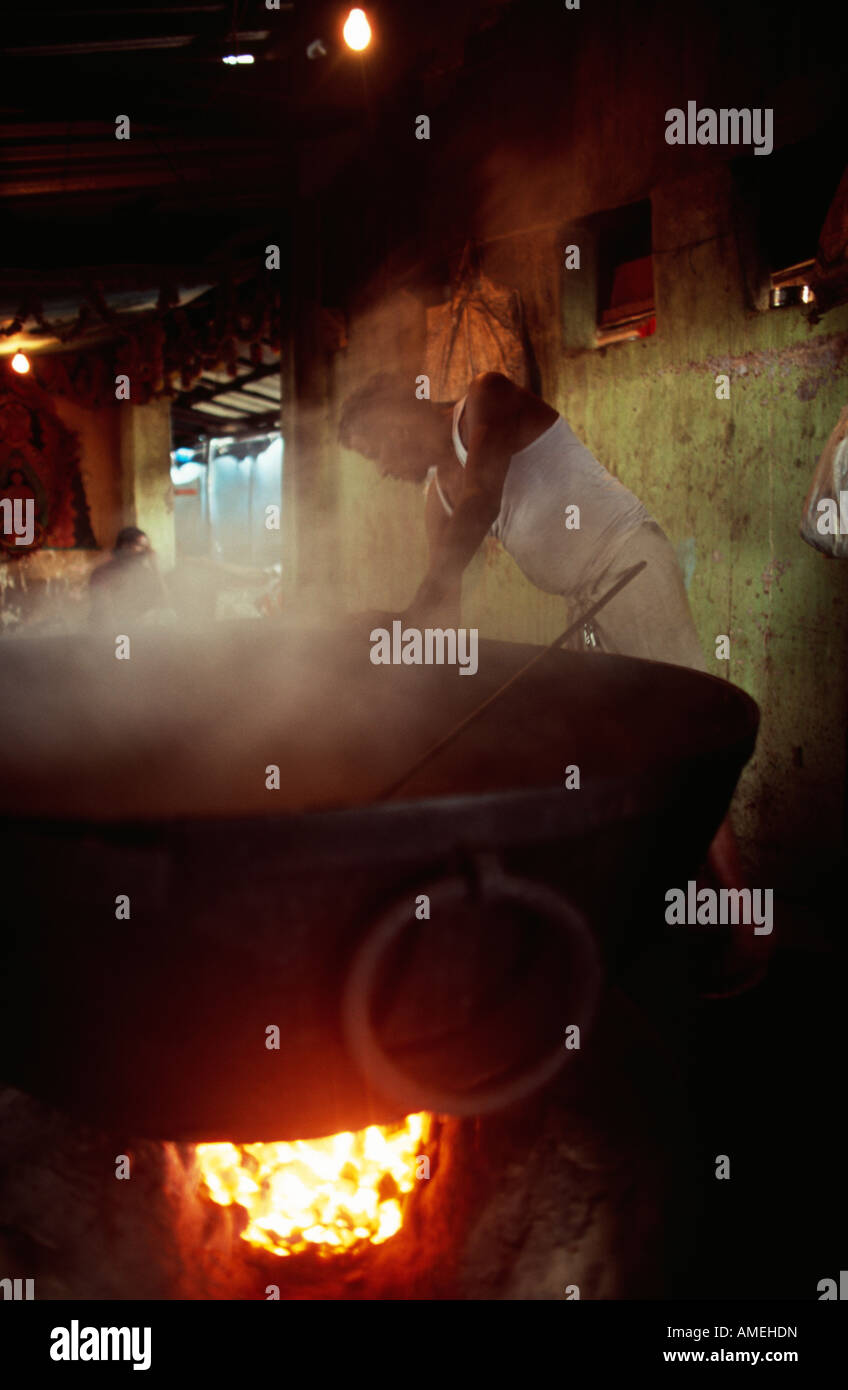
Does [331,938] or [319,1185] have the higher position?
[331,938]

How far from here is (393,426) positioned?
2.91 metres

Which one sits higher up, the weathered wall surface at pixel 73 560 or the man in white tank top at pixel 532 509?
the weathered wall surface at pixel 73 560

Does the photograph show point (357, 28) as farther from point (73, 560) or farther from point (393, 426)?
point (73, 560)

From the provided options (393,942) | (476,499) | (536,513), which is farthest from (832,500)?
(393,942)

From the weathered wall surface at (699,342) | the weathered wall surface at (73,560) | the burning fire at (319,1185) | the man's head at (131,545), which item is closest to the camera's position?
the burning fire at (319,1185)

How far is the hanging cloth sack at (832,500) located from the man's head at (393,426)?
46.6 inches

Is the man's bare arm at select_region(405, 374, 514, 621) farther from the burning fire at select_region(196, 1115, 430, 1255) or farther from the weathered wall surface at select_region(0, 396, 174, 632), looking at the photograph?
the weathered wall surface at select_region(0, 396, 174, 632)

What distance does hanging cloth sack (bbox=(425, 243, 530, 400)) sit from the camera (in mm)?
4594

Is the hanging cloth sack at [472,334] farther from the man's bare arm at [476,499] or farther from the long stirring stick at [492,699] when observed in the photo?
the long stirring stick at [492,699]

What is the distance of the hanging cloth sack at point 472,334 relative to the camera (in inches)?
181

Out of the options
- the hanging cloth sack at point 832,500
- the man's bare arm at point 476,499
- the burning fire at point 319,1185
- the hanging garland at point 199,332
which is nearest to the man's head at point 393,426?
the man's bare arm at point 476,499

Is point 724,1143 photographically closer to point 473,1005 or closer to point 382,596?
point 473,1005

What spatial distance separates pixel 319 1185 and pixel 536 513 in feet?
6.52

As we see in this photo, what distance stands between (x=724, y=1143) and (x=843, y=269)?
8.30ft
